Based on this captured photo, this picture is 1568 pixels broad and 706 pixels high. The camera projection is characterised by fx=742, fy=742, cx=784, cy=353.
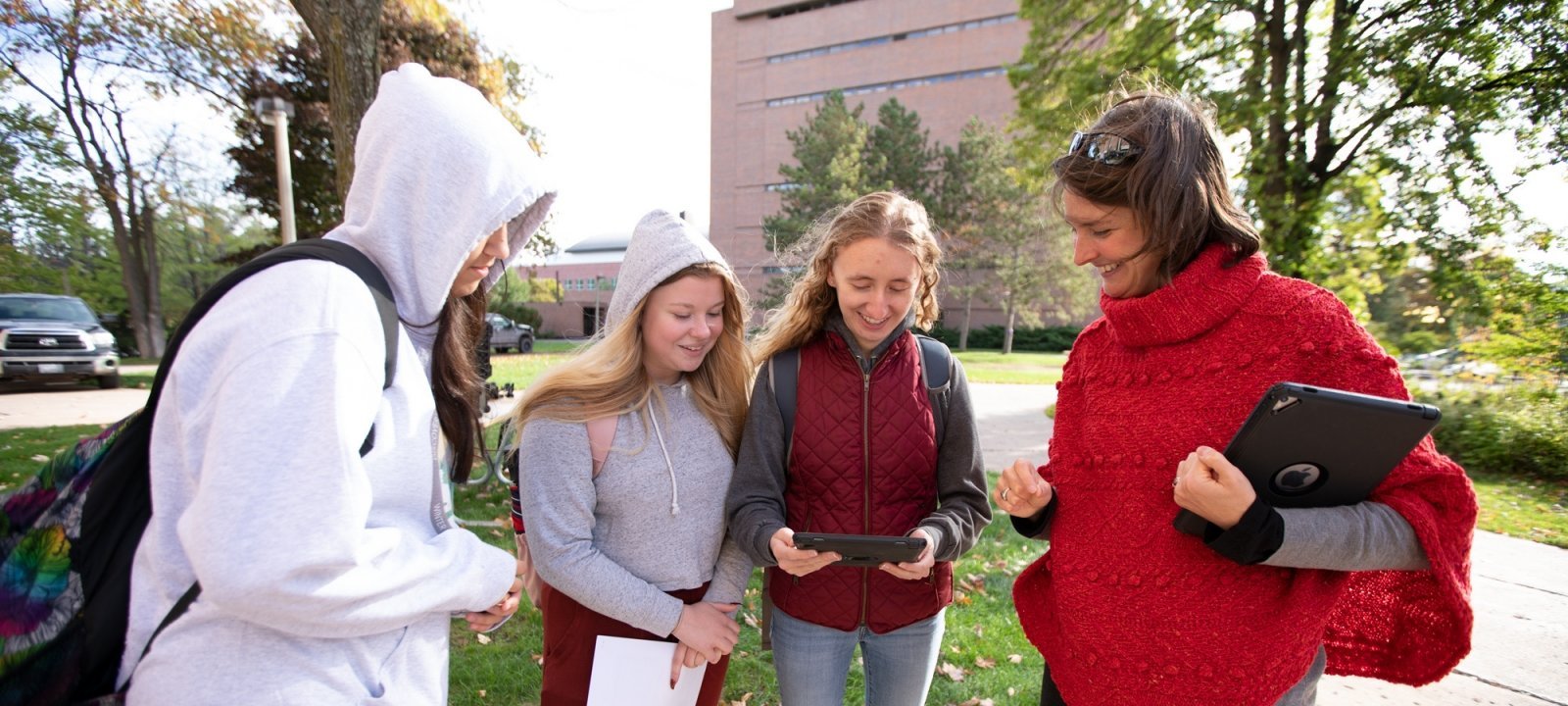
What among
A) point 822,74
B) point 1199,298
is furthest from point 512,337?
point 1199,298

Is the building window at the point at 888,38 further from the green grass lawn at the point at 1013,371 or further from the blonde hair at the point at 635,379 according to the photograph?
the blonde hair at the point at 635,379

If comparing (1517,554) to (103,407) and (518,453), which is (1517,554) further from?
(103,407)

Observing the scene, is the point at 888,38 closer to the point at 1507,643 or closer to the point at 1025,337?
the point at 1025,337

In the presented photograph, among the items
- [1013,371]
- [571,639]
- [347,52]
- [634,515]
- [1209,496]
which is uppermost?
[347,52]

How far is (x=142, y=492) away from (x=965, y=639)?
12.2 ft

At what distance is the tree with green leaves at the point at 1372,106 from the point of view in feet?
23.5

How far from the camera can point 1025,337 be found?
125ft

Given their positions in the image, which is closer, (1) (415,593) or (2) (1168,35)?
(1) (415,593)

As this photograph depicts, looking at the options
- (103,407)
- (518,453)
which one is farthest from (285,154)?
(518,453)

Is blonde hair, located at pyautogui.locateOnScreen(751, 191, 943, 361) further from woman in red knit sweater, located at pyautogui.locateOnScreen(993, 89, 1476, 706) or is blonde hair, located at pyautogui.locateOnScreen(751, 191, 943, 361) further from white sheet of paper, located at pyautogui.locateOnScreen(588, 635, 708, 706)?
white sheet of paper, located at pyautogui.locateOnScreen(588, 635, 708, 706)

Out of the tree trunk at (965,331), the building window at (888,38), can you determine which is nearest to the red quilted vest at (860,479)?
the tree trunk at (965,331)

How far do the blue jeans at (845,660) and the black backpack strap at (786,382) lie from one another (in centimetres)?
55

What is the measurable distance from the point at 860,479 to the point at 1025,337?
126 feet

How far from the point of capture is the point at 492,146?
137cm
